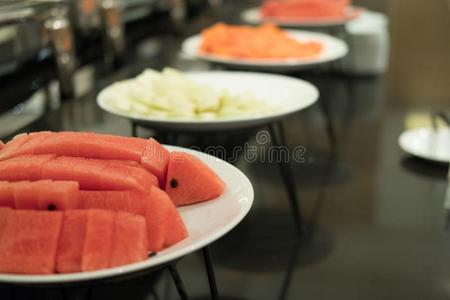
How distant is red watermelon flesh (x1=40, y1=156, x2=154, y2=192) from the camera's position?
24.0 inches

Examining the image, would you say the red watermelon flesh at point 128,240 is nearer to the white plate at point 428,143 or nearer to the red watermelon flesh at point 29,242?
the red watermelon flesh at point 29,242

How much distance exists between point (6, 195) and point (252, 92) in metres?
0.65

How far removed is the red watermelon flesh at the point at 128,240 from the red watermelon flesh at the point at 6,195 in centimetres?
10

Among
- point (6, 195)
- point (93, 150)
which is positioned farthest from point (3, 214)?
point (93, 150)

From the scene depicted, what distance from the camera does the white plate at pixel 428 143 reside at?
1.34 metres

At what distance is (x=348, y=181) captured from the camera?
4.27 feet

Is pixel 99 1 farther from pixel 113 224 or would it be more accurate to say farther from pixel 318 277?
pixel 113 224

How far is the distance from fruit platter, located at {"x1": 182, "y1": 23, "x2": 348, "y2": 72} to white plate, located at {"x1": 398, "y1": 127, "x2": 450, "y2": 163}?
0.80ft

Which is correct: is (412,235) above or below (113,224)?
below

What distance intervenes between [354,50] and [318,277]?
1360 millimetres

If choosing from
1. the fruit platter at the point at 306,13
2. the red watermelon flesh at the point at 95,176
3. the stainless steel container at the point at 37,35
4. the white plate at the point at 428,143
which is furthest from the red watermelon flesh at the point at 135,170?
the fruit platter at the point at 306,13

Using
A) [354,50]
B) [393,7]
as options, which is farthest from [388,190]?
[393,7]

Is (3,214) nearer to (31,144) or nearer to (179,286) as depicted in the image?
(31,144)

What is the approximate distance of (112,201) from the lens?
60 cm
